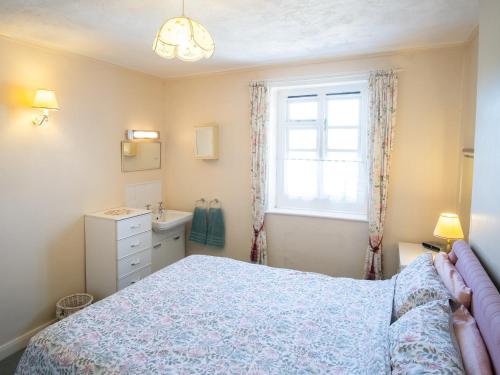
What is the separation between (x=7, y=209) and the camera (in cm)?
267

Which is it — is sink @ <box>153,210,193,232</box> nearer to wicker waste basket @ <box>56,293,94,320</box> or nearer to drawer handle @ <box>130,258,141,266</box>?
drawer handle @ <box>130,258,141,266</box>

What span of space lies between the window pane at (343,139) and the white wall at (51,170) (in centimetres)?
231

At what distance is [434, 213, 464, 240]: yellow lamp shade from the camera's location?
2475 mm

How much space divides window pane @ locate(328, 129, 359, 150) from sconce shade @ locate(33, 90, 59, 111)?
2.66 metres

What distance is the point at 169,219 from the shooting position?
3.93m

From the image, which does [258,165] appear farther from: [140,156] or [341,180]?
[140,156]

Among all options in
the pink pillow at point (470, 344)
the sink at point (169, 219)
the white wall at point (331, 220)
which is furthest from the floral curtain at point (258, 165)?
the pink pillow at point (470, 344)

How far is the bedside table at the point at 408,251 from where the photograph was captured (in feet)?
8.66

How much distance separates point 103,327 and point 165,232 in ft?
7.08

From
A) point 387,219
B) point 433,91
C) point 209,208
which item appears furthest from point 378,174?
point 209,208

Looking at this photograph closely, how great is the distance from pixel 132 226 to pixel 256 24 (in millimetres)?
2176

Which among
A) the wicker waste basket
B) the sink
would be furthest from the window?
the wicker waste basket

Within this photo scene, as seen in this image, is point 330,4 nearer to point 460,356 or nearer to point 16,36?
point 460,356

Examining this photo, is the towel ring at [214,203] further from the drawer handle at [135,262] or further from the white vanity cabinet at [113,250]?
the drawer handle at [135,262]
